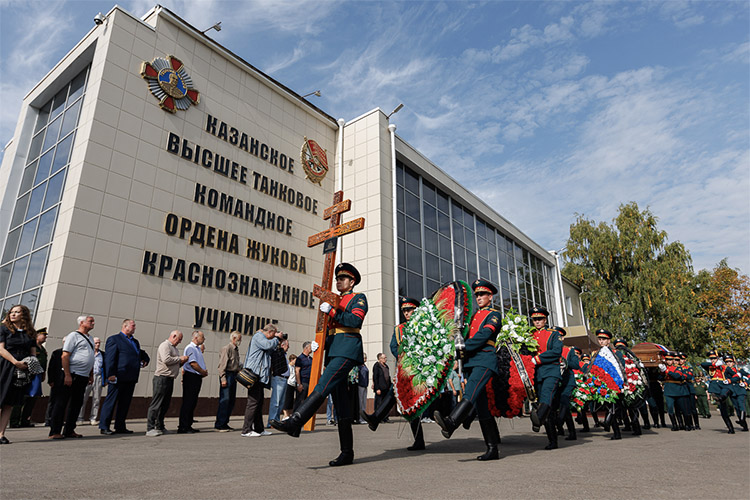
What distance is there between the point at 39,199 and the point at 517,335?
15253mm

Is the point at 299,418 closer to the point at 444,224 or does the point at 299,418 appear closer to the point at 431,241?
the point at 431,241

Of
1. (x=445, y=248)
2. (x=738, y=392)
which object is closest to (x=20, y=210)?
(x=445, y=248)

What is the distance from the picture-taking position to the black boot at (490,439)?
16.3ft

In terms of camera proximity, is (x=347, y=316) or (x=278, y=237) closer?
(x=347, y=316)

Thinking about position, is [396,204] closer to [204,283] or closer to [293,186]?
[293,186]

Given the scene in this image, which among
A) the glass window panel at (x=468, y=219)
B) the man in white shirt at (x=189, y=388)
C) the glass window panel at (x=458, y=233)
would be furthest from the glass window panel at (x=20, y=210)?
the glass window panel at (x=468, y=219)

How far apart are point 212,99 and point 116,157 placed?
4297mm

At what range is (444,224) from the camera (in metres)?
22.8

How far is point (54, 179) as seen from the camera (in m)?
14.4

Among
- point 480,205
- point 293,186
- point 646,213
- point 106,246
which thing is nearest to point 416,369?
point 106,246

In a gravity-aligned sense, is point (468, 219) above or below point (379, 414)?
above

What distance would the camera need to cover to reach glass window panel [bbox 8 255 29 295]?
44.6ft

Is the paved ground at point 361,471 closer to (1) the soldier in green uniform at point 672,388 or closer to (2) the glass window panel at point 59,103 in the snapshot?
(1) the soldier in green uniform at point 672,388

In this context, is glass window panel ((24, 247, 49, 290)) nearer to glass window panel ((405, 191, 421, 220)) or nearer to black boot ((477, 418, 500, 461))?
black boot ((477, 418, 500, 461))
